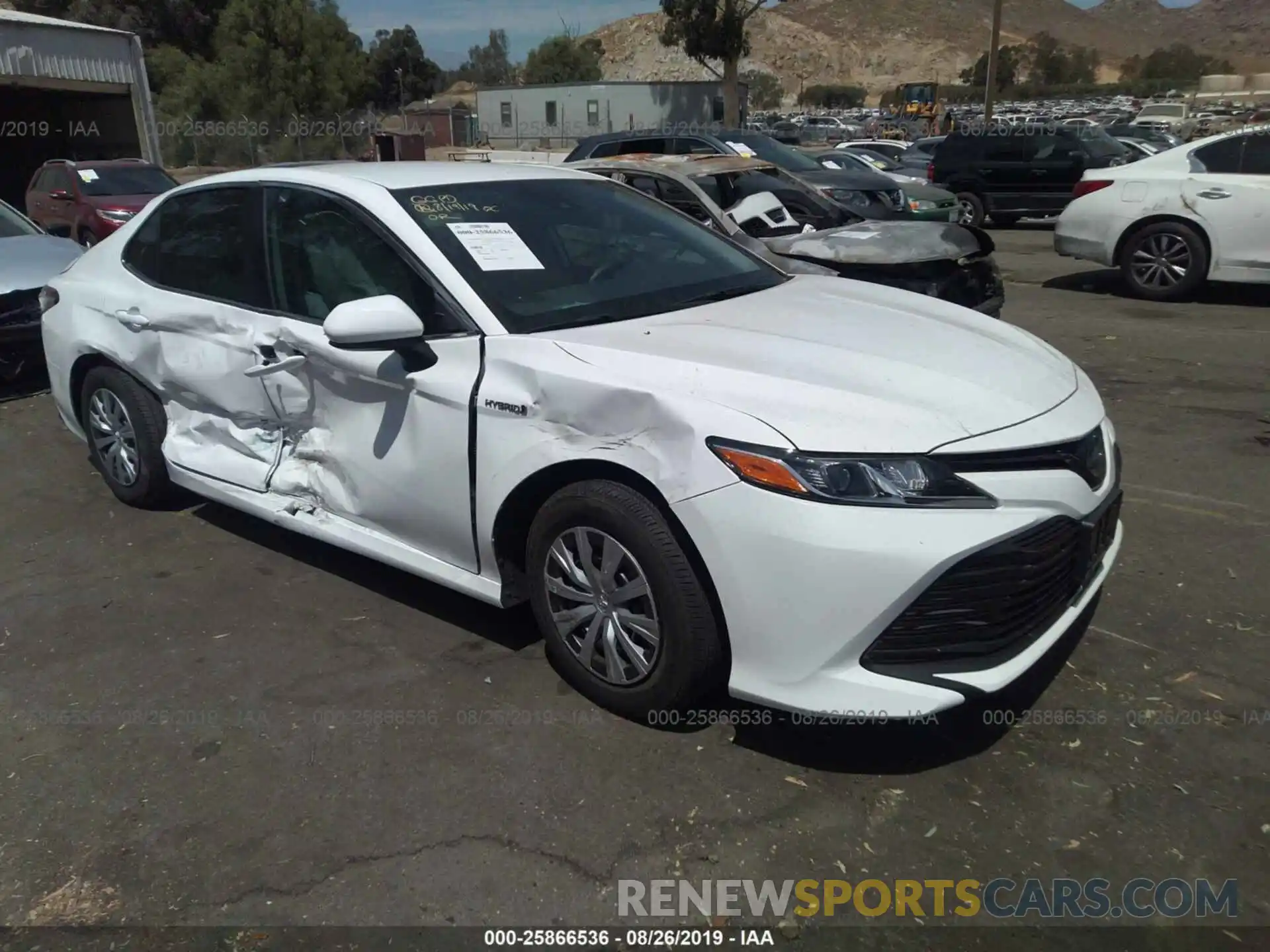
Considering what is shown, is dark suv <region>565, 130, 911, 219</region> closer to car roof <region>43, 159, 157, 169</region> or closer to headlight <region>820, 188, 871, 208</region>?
headlight <region>820, 188, 871, 208</region>

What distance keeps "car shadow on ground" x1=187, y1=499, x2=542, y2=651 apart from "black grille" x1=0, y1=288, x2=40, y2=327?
314 centimetres

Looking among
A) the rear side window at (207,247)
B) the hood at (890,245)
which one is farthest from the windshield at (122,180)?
the hood at (890,245)

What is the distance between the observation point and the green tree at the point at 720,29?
33156mm

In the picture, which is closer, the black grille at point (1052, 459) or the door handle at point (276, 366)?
the black grille at point (1052, 459)

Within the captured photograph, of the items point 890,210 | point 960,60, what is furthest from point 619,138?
point 960,60

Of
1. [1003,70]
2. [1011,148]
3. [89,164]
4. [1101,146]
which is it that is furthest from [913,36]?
[89,164]

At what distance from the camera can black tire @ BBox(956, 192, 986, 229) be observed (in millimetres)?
16969


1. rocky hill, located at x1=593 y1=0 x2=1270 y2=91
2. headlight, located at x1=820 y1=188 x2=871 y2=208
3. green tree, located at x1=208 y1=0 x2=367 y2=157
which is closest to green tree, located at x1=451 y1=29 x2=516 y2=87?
rocky hill, located at x1=593 y1=0 x2=1270 y2=91

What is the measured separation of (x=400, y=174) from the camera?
157 inches

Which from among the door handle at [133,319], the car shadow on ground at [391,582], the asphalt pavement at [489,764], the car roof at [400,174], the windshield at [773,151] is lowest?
the asphalt pavement at [489,764]

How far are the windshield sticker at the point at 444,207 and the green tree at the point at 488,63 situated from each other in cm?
11871

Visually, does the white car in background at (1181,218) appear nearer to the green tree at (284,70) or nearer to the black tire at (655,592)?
the black tire at (655,592)

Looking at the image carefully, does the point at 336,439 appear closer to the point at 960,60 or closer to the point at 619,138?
the point at 619,138

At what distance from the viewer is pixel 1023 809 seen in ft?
9.04
